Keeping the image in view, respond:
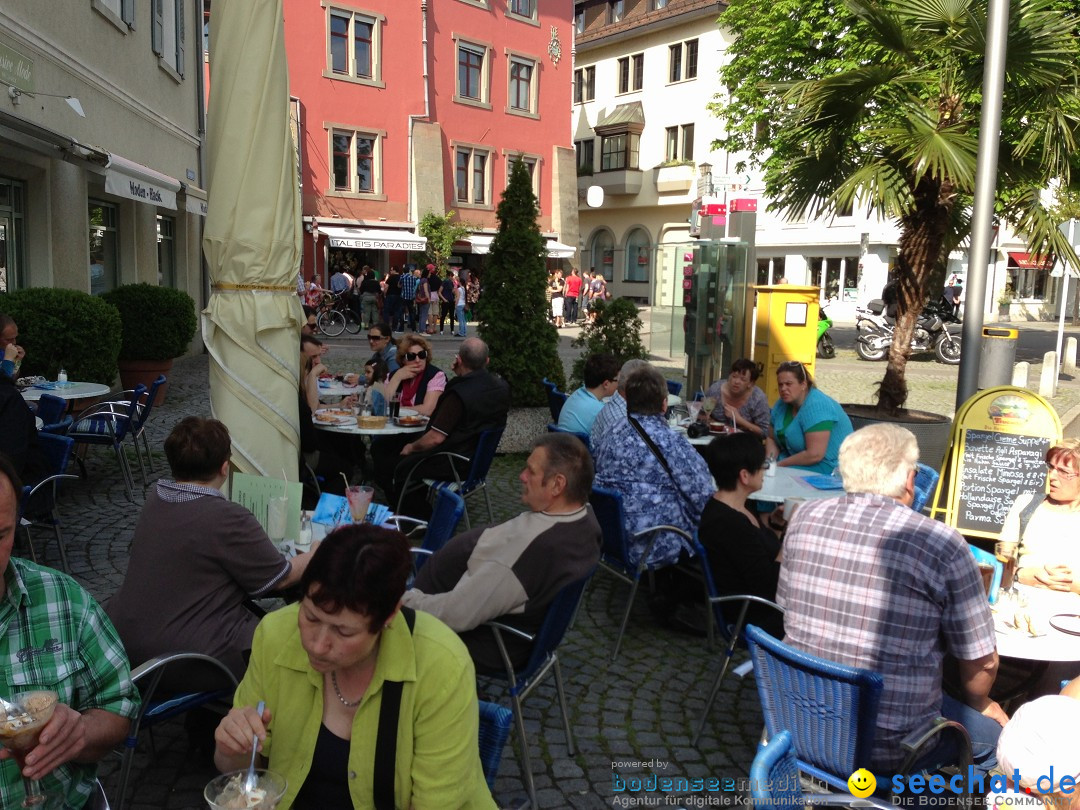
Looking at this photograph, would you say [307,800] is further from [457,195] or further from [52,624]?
[457,195]

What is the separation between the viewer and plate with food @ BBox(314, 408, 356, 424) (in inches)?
260

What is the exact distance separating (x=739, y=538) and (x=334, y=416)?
12.7ft

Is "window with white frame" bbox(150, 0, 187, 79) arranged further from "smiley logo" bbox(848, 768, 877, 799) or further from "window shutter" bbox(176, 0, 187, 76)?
"smiley logo" bbox(848, 768, 877, 799)

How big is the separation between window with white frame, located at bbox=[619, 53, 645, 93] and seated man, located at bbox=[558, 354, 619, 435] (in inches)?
1467

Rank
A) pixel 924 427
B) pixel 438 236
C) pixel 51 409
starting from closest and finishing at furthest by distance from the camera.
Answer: pixel 51 409 → pixel 924 427 → pixel 438 236

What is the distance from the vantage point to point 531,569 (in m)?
3.12

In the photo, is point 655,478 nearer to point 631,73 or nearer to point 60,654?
point 60,654

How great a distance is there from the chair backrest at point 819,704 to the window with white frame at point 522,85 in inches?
1311

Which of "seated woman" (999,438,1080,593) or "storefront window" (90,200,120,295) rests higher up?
"storefront window" (90,200,120,295)

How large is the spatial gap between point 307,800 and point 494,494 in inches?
217

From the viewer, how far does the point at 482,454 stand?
6.08 meters

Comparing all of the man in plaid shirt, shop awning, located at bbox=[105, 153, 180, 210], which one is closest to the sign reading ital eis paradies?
the man in plaid shirt

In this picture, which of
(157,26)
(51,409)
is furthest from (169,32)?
(51,409)

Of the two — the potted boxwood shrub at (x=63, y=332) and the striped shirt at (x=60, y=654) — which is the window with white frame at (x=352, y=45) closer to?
the potted boxwood shrub at (x=63, y=332)
